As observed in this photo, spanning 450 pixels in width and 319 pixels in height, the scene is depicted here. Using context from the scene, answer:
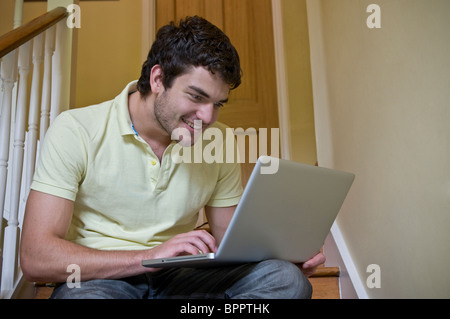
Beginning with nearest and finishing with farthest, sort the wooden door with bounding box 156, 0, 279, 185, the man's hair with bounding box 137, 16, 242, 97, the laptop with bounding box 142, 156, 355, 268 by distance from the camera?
the laptop with bounding box 142, 156, 355, 268, the man's hair with bounding box 137, 16, 242, 97, the wooden door with bounding box 156, 0, 279, 185

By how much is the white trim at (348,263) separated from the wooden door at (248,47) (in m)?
1.09

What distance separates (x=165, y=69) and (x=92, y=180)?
0.34 metres

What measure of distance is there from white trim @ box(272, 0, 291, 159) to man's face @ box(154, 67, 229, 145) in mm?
1656

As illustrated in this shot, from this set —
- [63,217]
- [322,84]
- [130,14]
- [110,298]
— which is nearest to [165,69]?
[63,217]

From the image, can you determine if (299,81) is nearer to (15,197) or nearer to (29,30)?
(29,30)

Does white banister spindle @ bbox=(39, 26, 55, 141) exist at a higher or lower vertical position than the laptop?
higher

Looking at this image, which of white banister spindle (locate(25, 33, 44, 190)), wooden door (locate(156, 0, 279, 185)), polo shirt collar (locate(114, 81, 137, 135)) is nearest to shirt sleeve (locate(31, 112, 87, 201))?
polo shirt collar (locate(114, 81, 137, 135))

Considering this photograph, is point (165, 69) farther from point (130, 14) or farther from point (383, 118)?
point (130, 14)

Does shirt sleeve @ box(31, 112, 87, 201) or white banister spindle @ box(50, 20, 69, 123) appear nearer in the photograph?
shirt sleeve @ box(31, 112, 87, 201)

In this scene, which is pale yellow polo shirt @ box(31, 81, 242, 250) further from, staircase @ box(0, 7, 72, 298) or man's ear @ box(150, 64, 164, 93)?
staircase @ box(0, 7, 72, 298)

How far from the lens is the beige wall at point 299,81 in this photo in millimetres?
2850

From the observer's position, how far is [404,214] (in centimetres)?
129

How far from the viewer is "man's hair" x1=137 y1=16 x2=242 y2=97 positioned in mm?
1229

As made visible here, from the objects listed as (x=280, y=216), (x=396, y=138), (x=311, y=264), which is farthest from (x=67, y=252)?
(x=396, y=138)
